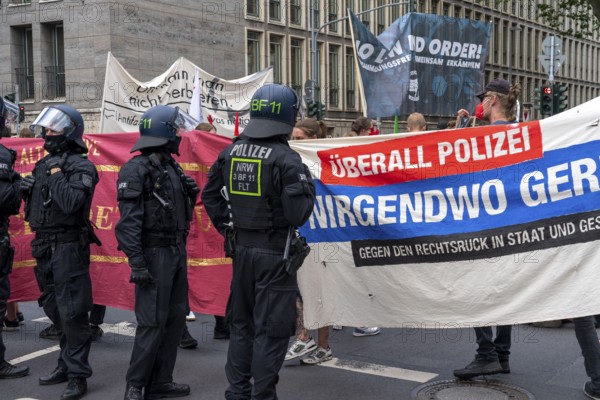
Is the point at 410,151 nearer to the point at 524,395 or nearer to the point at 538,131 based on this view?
the point at 538,131

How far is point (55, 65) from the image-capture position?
2964 centimetres

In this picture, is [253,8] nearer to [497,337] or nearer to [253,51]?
[253,51]

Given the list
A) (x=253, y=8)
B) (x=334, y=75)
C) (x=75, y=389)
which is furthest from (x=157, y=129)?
(x=334, y=75)

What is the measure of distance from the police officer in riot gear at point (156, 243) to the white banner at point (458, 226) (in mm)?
1135

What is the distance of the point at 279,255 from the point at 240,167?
23.9 inches

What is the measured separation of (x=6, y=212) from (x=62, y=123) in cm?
100

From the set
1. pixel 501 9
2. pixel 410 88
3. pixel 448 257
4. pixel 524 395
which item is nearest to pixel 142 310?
pixel 448 257

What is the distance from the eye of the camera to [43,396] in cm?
558

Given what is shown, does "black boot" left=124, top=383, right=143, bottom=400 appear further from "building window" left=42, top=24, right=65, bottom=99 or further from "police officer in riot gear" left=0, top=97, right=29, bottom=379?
"building window" left=42, top=24, right=65, bottom=99

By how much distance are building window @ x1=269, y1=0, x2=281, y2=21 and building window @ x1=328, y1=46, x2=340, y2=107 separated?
4809 millimetres

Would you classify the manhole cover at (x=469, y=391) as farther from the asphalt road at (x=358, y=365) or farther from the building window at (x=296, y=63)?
the building window at (x=296, y=63)

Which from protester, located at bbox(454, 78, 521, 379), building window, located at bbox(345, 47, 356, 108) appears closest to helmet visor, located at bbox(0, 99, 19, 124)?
protester, located at bbox(454, 78, 521, 379)

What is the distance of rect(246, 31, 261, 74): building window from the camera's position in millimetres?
35875

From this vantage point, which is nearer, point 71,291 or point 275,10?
point 71,291
